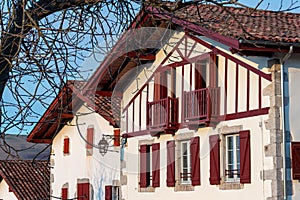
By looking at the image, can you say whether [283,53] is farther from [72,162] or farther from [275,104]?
[72,162]

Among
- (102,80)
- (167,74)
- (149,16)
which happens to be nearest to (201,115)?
(167,74)

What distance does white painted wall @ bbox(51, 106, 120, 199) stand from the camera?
23875 mm

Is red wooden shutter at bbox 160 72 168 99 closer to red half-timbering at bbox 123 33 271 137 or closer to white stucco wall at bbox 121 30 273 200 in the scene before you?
red half-timbering at bbox 123 33 271 137

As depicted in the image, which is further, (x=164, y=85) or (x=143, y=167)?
(x=143, y=167)

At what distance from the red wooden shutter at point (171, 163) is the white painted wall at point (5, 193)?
40.4ft

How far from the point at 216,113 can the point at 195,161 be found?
4.62 ft

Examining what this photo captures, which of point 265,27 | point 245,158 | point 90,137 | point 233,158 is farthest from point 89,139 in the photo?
point 265,27

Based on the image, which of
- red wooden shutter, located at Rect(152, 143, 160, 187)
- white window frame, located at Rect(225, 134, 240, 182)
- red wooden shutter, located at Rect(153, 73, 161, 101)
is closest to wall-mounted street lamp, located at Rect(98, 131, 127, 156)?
red wooden shutter, located at Rect(152, 143, 160, 187)

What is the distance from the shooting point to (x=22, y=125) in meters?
5.79

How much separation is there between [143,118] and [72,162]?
6.67 meters

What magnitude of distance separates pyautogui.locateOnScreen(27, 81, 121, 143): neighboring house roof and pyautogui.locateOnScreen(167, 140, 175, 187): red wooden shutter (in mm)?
1583

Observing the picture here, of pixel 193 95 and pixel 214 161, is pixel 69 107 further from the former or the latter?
pixel 193 95

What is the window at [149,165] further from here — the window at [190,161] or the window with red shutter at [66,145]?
the window with red shutter at [66,145]

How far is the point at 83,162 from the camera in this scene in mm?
25750
